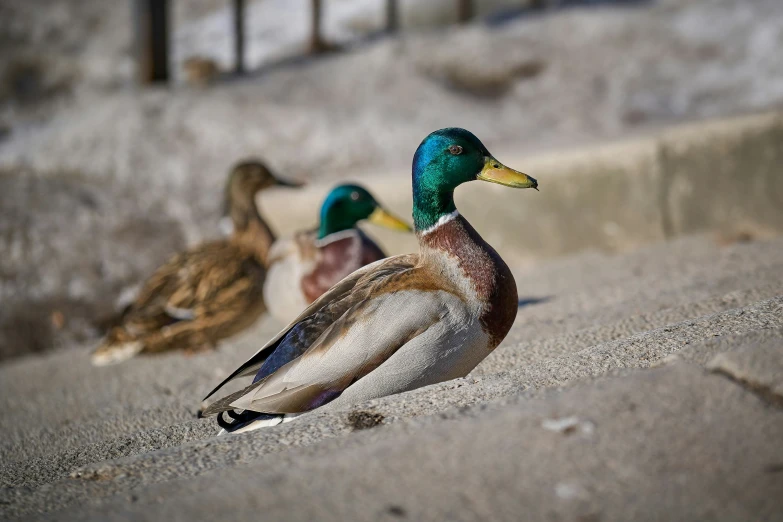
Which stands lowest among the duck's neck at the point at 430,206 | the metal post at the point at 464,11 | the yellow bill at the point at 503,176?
the duck's neck at the point at 430,206

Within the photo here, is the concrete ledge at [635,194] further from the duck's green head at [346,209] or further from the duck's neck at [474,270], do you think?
the duck's neck at [474,270]

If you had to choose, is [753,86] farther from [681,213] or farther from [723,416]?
[723,416]

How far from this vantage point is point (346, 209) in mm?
4613

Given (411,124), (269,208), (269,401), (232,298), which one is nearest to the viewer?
(269,401)

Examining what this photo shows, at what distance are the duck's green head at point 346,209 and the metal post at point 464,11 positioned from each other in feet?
16.1

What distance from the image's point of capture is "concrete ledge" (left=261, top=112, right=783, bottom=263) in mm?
5543

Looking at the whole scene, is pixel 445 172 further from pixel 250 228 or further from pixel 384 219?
pixel 250 228

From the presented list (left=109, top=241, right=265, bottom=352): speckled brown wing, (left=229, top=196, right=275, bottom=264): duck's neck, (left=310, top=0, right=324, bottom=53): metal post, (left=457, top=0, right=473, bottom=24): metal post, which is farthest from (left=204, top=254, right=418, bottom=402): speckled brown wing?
(left=457, top=0, right=473, bottom=24): metal post

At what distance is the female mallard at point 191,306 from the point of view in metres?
5.14

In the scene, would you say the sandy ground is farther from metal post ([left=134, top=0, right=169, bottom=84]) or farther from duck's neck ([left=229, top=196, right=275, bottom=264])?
metal post ([left=134, top=0, right=169, bottom=84])

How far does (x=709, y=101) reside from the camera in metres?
7.19

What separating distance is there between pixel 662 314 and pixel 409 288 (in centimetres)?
115

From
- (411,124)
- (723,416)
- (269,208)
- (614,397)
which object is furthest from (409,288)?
(411,124)

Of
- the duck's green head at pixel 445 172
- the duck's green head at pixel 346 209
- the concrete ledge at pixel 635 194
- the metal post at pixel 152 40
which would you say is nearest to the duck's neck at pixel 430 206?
the duck's green head at pixel 445 172
